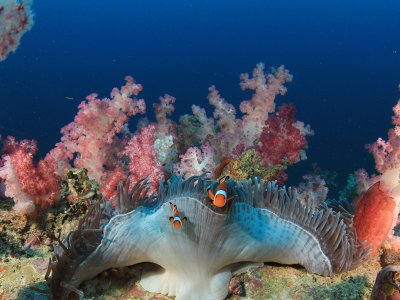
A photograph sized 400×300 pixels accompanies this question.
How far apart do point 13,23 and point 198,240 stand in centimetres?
203

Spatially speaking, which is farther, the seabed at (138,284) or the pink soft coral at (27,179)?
the pink soft coral at (27,179)

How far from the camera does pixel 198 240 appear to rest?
2.09m

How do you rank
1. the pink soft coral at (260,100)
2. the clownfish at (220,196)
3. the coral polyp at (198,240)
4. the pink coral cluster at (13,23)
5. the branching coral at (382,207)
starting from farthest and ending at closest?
the pink soft coral at (260,100) < the branching coral at (382,207) < the pink coral cluster at (13,23) < the coral polyp at (198,240) < the clownfish at (220,196)

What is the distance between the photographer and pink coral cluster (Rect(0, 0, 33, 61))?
2.46 metres

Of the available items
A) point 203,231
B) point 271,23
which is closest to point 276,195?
point 203,231

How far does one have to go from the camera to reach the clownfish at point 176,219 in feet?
6.49

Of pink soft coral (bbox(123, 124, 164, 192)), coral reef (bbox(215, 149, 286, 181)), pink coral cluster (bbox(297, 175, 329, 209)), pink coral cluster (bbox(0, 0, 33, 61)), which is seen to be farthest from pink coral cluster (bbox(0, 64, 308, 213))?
pink coral cluster (bbox(0, 0, 33, 61))

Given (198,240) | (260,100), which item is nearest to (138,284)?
(198,240)

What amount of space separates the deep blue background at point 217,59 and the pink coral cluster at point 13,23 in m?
2.23

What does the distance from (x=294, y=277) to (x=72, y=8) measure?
90.7 meters

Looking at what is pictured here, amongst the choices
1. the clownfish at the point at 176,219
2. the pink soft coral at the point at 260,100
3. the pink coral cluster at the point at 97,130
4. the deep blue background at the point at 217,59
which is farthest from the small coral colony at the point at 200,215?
the deep blue background at the point at 217,59

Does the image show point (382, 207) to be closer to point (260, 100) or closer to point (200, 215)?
point (200, 215)

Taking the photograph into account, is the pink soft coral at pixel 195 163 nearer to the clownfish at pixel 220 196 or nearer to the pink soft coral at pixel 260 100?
the pink soft coral at pixel 260 100

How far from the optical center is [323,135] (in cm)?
2042
